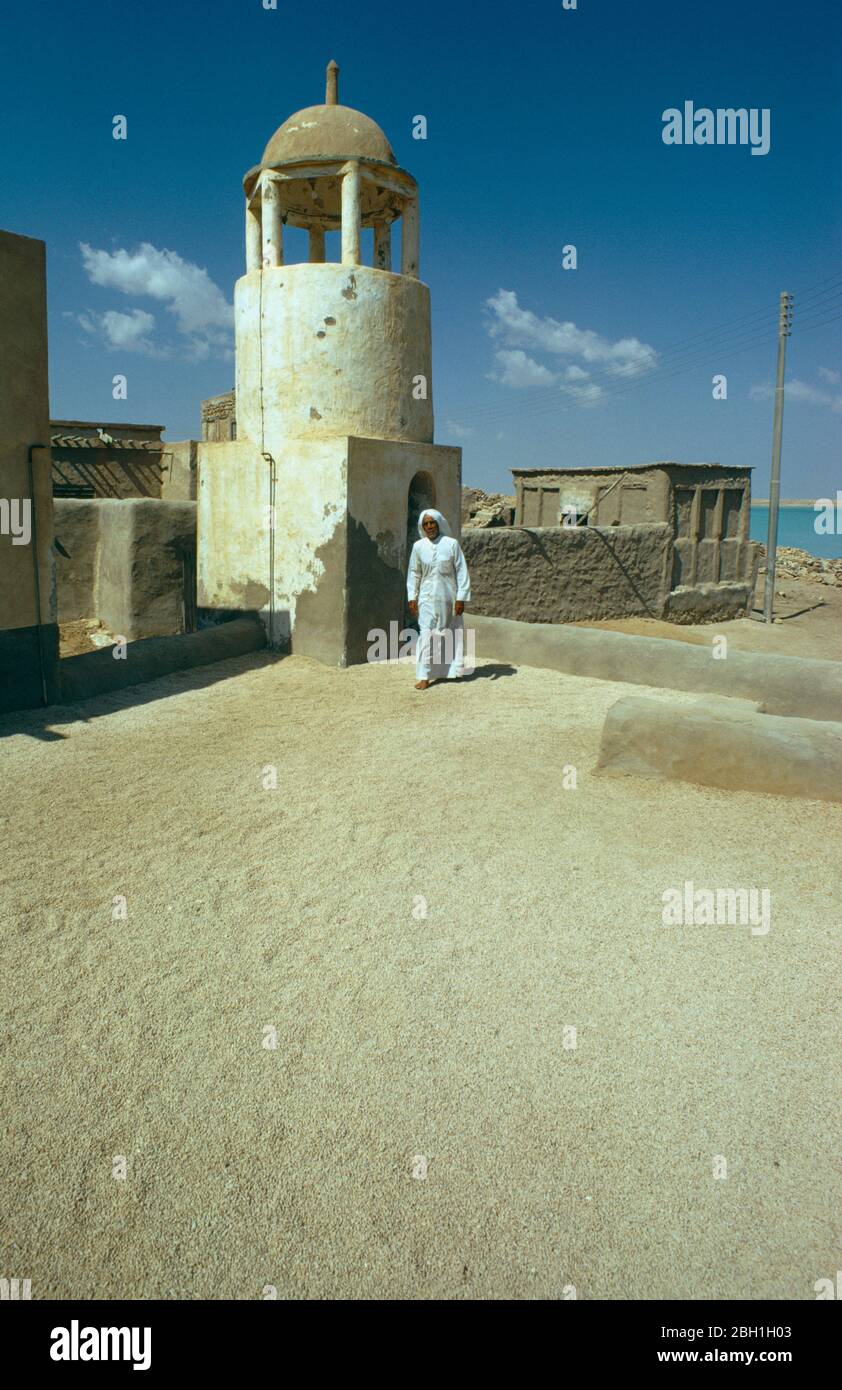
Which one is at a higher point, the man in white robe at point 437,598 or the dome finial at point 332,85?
the dome finial at point 332,85

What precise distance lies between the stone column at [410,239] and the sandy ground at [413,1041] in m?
7.58

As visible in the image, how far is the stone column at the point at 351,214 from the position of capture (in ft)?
35.9

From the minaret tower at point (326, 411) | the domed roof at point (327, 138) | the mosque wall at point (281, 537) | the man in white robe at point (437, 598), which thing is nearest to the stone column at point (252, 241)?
the minaret tower at point (326, 411)

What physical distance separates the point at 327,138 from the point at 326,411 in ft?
9.86

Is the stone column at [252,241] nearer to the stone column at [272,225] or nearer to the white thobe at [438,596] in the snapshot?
the stone column at [272,225]

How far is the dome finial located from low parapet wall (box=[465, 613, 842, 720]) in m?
6.30

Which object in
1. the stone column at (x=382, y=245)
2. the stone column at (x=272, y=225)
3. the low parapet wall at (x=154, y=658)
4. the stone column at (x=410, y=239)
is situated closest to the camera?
the low parapet wall at (x=154, y=658)

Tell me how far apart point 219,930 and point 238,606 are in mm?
7677

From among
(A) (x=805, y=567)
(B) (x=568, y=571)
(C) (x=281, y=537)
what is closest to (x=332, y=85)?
(C) (x=281, y=537)

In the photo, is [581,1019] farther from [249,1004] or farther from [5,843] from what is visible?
[5,843]

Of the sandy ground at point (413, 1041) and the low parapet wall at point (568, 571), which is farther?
the low parapet wall at point (568, 571)

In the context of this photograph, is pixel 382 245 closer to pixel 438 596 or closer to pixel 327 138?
pixel 327 138

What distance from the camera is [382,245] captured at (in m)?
12.6

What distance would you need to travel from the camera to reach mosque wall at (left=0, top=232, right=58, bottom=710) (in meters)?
7.82
